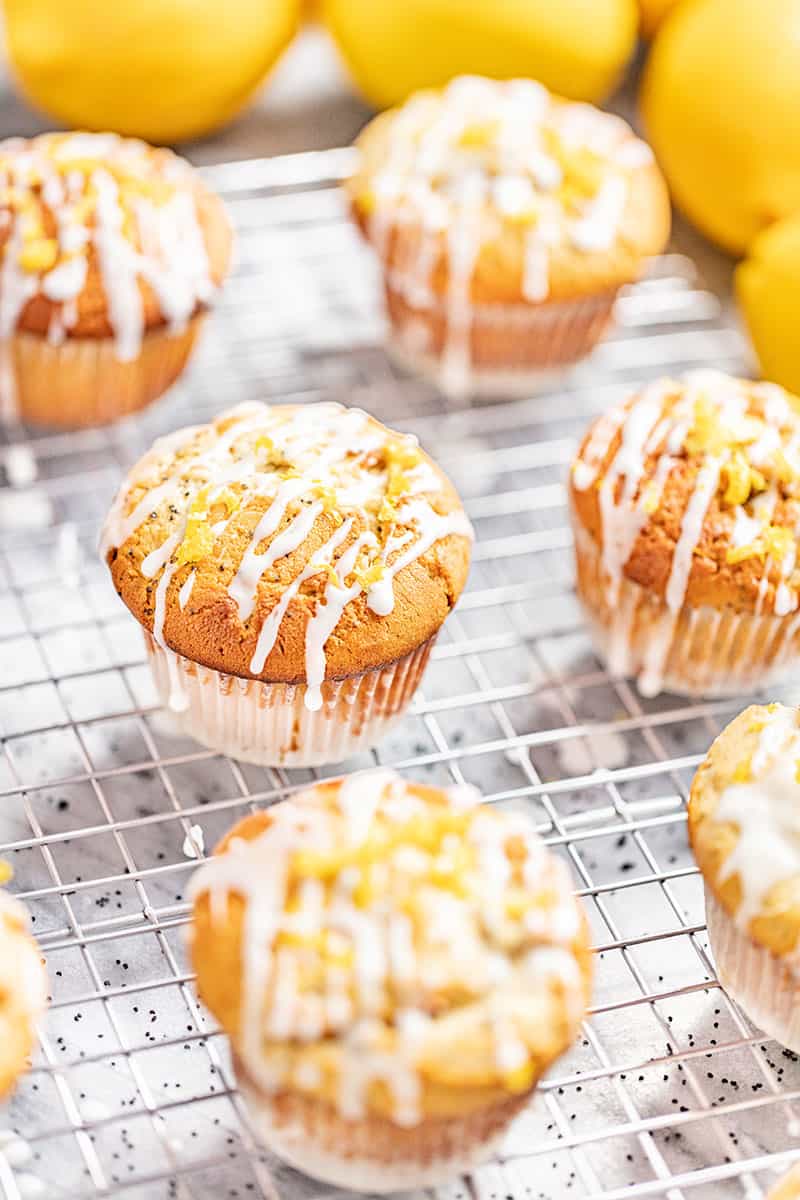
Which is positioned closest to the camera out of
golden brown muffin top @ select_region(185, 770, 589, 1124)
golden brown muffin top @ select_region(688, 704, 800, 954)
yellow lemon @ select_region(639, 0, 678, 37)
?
golden brown muffin top @ select_region(185, 770, 589, 1124)

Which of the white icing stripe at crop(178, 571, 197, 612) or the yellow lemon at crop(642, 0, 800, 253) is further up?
the yellow lemon at crop(642, 0, 800, 253)

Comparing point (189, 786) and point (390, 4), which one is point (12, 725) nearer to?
point (189, 786)

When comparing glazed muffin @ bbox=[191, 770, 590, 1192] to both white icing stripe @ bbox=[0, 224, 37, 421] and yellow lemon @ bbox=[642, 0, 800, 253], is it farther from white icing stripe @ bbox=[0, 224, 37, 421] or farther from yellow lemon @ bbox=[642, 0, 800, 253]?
yellow lemon @ bbox=[642, 0, 800, 253]

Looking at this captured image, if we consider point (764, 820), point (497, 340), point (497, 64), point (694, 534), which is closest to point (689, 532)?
point (694, 534)

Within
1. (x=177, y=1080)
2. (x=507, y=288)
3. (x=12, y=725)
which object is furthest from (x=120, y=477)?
(x=177, y=1080)

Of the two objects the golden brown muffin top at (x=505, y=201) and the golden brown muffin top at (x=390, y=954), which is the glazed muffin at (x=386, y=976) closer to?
the golden brown muffin top at (x=390, y=954)

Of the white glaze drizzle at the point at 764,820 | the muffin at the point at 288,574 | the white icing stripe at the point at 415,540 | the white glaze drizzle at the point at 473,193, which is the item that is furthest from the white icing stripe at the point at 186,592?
the white glaze drizzle at the point at 473,193

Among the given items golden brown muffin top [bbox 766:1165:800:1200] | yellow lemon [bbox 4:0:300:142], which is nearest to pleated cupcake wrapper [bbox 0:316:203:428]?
yellow lemon [bbox 4:0:300:142]
